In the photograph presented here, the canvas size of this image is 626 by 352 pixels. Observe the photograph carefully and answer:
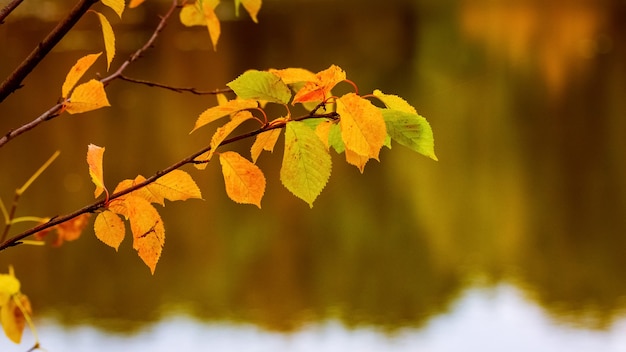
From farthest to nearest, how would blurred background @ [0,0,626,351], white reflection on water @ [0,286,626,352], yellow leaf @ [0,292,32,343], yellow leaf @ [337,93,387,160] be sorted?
blurred background @ [0,0,626,351]
white reflection on water @ [0,286,626,352]
yellow leaf @ [0,292,32,343]
yellow leaf @ [337,93,387,160]

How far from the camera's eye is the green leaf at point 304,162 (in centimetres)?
44

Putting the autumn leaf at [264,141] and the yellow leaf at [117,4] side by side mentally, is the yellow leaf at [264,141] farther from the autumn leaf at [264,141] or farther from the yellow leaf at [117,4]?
the yellow leaf at [117,4]

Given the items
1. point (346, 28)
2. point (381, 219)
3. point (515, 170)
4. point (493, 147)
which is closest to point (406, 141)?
point (381, 219)

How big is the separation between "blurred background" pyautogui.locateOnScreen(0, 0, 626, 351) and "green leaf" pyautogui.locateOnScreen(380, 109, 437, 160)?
3.78 metres

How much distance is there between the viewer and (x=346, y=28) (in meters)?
14.6

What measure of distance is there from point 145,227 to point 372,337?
393cm

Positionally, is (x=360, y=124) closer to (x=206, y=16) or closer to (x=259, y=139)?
(x=259, y=139)

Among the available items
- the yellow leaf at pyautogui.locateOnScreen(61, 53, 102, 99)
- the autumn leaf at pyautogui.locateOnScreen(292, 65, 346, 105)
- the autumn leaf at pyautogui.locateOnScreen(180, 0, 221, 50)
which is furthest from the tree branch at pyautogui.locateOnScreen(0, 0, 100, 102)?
the autumn leaf at pyautogui.locateOnScreen(180, 0, 221, 50)

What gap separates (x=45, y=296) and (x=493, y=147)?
4479mm

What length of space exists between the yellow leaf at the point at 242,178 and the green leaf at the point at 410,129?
78 millimetres

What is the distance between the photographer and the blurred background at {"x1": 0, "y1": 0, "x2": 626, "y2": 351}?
447 cm

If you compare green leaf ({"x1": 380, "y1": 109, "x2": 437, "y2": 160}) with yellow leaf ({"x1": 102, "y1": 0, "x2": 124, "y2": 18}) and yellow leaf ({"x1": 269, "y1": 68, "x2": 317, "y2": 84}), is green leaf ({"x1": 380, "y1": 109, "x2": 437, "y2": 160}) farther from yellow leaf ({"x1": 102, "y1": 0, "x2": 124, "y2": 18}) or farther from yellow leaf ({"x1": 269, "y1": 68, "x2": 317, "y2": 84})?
yellow leaf ({"x1": 102, "y1": 0, "x2": 124, "y2": 18})

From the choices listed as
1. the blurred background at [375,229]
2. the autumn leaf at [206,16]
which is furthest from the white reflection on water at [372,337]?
the autumn leaf at [206,16]

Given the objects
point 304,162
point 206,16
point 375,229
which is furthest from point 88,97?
point 375,229
